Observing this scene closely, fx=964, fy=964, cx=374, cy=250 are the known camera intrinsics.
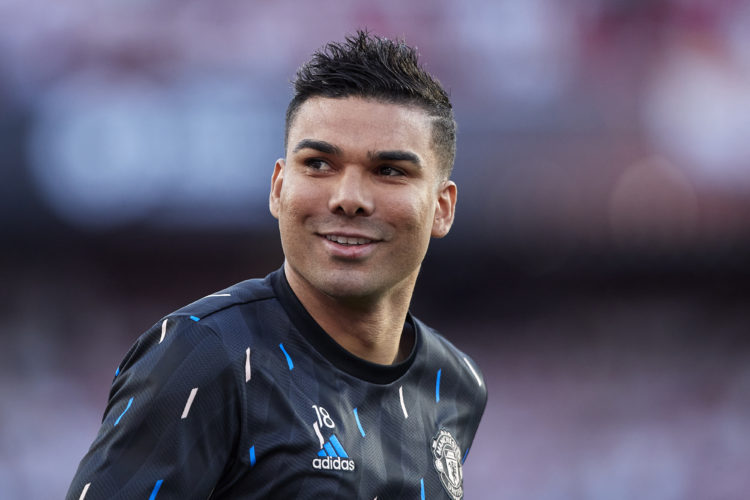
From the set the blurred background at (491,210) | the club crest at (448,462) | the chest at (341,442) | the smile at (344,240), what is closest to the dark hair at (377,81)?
the smile at (344,240)

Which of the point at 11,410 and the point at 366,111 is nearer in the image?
the point at 366,111

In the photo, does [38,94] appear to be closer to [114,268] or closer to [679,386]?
[114,268]

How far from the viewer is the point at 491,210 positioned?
828cm

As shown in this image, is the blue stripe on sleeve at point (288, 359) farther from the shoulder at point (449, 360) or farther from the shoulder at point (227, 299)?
the shoulder at point (449, 360)

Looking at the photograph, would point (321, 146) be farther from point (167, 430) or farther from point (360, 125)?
point (167, 430)

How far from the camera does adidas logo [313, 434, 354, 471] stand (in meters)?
2.34

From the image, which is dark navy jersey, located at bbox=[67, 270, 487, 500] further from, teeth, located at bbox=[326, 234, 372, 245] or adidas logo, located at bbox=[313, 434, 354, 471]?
teeth, located at bbox=[326, 234, 372, 245]

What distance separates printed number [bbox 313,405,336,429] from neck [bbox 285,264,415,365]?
0.28 m

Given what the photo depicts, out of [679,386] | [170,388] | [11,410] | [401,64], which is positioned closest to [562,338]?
[679,386]

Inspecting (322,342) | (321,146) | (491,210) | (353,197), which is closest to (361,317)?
(322,342)

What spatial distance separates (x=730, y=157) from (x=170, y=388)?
7.10 metres

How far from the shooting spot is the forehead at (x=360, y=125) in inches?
100

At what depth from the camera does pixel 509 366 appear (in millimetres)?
9406

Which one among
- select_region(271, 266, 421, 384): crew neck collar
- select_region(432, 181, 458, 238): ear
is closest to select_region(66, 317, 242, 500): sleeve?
select_region(271, 266, 421, 384): crew neck collar
